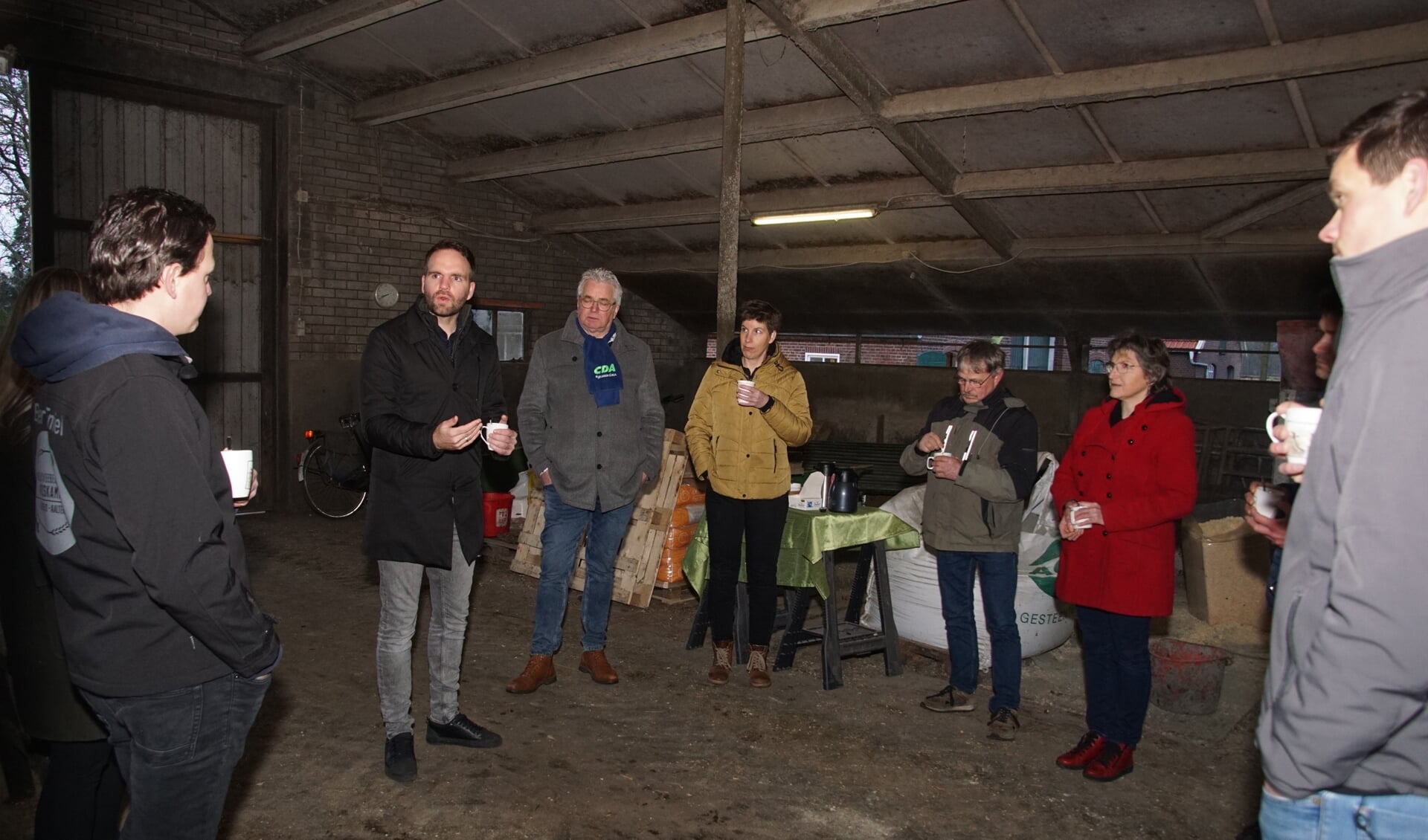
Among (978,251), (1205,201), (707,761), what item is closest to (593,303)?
(707,761)

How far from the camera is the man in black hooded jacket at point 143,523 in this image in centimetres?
166

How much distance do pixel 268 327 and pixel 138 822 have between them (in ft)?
25.9

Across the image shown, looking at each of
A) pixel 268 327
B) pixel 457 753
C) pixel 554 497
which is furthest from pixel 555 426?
pixel 268 327

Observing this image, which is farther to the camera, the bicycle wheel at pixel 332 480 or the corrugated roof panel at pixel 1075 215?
the bicycle wheel at pixel 332 480

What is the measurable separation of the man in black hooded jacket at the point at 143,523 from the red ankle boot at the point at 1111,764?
2.90 meters

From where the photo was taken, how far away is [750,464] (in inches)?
166

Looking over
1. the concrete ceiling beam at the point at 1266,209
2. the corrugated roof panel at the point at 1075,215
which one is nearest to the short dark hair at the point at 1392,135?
the concrete ceiling beam at the point at 1266,209

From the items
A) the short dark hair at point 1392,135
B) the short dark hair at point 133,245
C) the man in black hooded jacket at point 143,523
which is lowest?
the man in black hooded jacket at point 143,523

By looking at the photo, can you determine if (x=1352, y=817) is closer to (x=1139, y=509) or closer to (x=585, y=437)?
(x=1139, y=509)

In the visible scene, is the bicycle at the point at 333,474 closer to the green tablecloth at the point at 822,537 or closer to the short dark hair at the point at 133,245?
the green tablecloth at the point at 822,537

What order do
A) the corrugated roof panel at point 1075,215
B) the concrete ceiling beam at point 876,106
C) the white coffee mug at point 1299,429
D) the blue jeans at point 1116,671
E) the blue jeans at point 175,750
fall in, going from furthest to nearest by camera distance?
the corrugated roof panel at point 1075,215 → the concrete ceiling beam at point 876,106 → the blue jeans at point 1116,671 → the blue jeans at point 175,750 → the white coffee mug at point 1299,429

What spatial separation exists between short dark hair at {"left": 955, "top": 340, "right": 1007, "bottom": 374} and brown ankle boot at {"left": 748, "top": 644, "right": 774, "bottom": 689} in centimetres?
160

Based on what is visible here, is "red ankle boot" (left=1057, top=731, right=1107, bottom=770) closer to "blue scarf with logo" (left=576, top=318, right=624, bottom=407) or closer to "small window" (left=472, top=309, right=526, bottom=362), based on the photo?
"blue scarf with logo" (left=576, top=318, right=624, bottom=407)

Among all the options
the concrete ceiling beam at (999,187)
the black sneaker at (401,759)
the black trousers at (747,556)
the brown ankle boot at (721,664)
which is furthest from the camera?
the concrete ceiling beam at (999,187)
